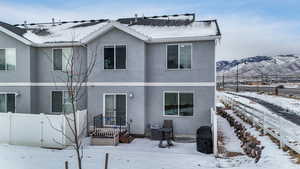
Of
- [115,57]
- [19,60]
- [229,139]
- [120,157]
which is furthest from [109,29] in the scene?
[229,139]

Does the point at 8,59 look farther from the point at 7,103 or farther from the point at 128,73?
the point at 128,73

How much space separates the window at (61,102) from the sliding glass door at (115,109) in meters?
2.74

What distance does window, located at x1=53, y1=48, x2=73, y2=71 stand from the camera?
538 inches

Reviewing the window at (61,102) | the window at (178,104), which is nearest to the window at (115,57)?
the window at (178,104)

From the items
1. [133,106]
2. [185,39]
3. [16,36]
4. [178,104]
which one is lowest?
[133,106]

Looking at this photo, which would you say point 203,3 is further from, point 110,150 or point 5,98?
point 5,98

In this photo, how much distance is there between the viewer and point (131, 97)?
489 inches

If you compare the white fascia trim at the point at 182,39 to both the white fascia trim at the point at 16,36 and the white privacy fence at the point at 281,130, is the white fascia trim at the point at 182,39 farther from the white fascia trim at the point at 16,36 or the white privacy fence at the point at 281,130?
the white fascia trim at the point at 16,36

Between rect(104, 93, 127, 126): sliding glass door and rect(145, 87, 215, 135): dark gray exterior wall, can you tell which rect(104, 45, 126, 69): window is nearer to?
rect(104, 93, 127, 126): sliding glass door

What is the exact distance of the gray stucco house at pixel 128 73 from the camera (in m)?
12.2

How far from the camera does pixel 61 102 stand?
13945mm

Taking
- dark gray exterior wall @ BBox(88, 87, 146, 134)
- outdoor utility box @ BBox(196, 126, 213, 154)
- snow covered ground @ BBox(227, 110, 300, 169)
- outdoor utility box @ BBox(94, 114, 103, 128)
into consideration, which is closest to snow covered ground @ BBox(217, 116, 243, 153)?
outdoor utility box @ BBox(196, 126, 213, 154)

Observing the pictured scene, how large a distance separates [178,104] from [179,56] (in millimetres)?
2691

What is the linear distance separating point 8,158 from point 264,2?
18074 millimetres
